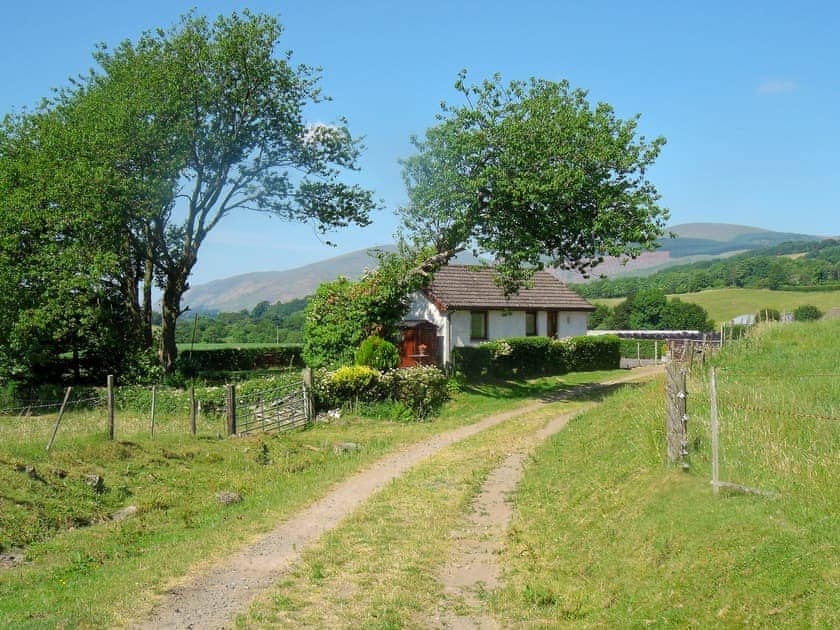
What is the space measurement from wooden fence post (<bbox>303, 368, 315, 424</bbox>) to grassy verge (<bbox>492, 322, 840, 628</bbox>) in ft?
33.2

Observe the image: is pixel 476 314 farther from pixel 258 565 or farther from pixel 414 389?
pixel 258 565

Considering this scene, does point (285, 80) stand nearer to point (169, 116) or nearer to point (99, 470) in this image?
point (169, 116)

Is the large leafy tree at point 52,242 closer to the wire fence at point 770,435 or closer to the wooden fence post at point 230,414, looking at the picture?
the wooden fence post at point 230,414

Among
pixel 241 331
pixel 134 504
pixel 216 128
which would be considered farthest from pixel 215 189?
pixel 241 331

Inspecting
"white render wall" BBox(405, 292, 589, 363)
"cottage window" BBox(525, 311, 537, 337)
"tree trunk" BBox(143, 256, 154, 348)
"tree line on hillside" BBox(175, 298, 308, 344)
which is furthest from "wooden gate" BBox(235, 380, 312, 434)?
"tree line on hillside" BBox(175, 298, 308, 344)

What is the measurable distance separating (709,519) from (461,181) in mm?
19700

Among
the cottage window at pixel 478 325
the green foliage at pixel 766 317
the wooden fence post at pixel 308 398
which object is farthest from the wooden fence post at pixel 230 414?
the cottage window at pixel 478 325

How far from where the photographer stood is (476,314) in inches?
1610

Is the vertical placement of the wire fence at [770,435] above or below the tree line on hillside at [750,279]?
below

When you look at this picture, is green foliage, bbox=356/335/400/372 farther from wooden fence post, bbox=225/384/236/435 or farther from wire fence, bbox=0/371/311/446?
wooden fence post, bbox=225/384/236/435

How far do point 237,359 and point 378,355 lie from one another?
70.2 ft

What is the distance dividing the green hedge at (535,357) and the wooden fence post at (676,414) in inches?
Result: 832

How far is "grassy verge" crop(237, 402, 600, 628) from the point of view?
7.68 meters

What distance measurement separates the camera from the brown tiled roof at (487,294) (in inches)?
1559
